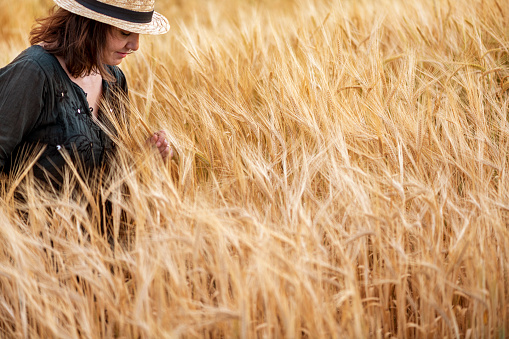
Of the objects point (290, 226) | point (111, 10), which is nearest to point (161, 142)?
point (111, 10)

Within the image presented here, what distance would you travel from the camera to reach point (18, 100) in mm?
1658

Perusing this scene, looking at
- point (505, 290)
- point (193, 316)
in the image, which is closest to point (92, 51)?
point (193, 316)

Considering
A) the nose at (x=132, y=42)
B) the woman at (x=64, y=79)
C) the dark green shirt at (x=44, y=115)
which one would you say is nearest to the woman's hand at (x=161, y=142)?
the woman at (x=64, y=79)

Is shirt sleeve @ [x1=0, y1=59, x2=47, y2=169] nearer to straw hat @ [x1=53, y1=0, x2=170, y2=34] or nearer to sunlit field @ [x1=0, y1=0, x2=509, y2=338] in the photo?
sunlit field @ [x1=0, y1=0, x2=509, y2=338]

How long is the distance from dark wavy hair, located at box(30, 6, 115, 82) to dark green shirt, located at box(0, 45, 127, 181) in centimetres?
5

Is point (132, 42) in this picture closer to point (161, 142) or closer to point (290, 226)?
point (161, 142)

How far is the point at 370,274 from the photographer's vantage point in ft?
4.60

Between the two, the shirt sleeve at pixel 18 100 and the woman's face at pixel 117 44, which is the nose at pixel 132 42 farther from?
the shirt sleeve at pixel 18 100

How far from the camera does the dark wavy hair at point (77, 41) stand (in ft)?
5.77

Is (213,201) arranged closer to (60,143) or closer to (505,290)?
(60,143)

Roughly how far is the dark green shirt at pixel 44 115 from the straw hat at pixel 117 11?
0.63 ft

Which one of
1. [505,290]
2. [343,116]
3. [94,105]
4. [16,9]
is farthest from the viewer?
[16,9]

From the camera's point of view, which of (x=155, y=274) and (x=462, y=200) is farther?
(x=462, y=200)

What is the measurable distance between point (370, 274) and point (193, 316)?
0.50 m
